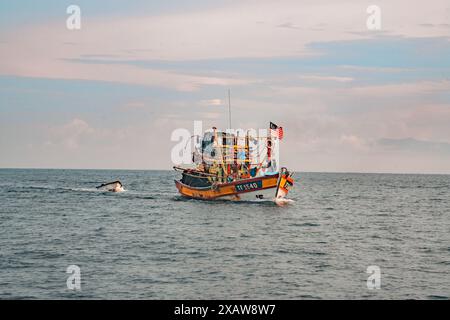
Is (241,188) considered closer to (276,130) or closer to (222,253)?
(276,130)

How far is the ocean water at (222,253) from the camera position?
3058 centimetres

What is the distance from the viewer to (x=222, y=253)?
136 ft

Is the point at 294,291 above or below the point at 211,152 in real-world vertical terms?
below

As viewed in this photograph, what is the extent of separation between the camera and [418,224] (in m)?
63.5

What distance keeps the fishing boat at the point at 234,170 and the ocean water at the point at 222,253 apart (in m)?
3.64

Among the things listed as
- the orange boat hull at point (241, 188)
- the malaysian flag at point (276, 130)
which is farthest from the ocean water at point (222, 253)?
the malaysian flag at point (276, 130)

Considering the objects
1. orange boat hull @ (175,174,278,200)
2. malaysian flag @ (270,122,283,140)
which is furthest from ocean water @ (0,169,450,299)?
malaysian flag @ (270,122,283,140)

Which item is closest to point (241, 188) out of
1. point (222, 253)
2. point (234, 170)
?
point (234, 170)

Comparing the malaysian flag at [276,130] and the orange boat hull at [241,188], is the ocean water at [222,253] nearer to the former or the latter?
the orange boat hull at [241,188]

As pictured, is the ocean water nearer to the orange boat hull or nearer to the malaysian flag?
the orange boat hull
